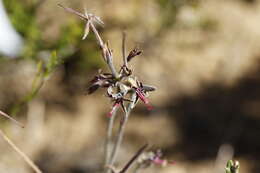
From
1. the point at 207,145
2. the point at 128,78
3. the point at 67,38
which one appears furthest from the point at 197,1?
the point at 128,78

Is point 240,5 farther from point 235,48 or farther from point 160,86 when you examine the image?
point 160,86

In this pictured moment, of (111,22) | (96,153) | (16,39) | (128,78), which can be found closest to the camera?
(128,78)

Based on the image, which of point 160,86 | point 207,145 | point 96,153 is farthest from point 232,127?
point 96,153

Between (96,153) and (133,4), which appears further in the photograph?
(133,4)

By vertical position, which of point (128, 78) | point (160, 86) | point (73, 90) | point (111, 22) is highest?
point (111, 22)

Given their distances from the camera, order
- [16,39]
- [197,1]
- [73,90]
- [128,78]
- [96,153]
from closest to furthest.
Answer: [128,78]
[16,39]
[197,1]
[96,153]
[73,90]

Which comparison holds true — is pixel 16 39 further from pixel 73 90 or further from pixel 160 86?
pixel 160 86

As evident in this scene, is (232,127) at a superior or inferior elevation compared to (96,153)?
superior
